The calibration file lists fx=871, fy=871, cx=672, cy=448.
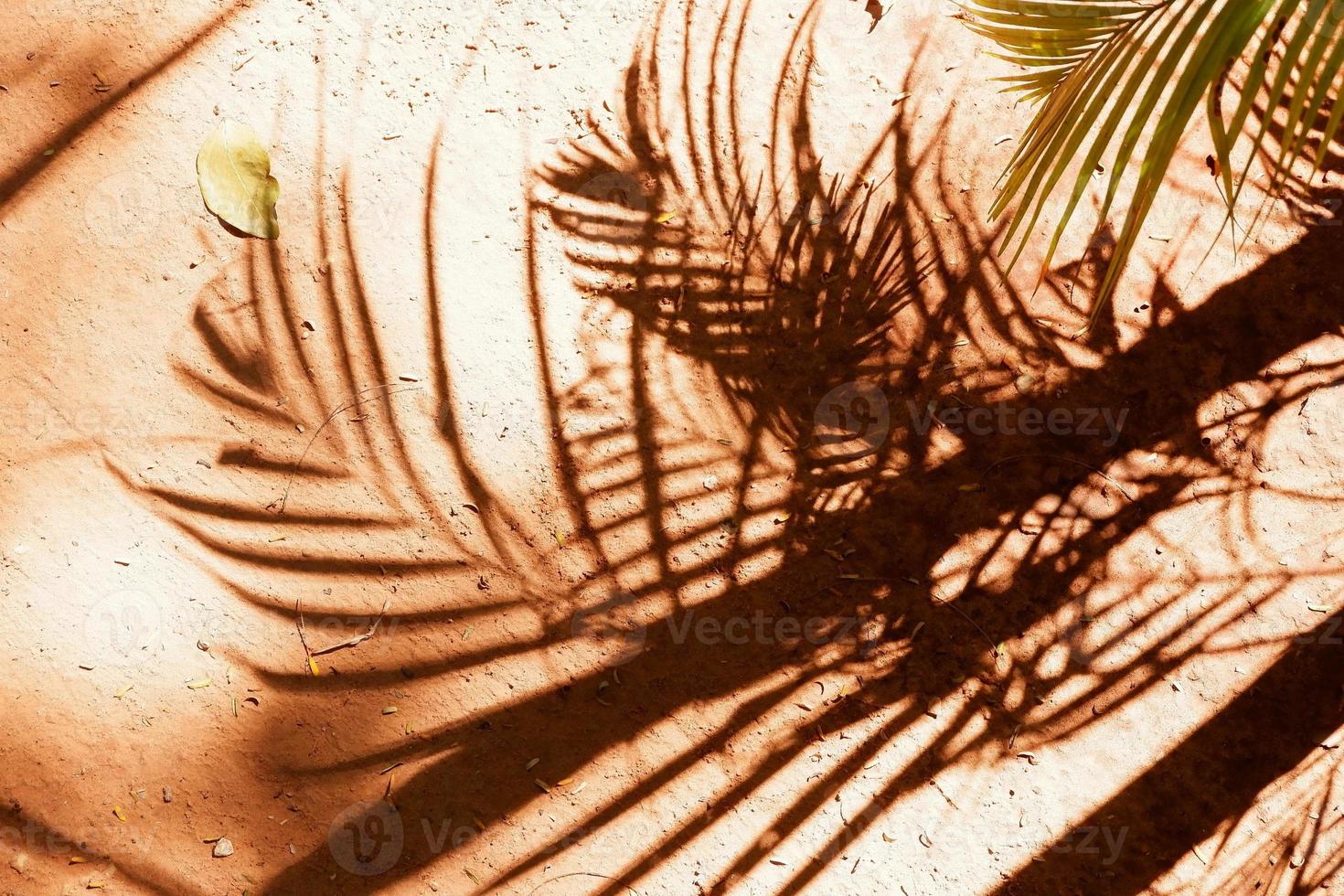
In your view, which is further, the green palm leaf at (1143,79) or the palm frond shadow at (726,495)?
the palm frond shadow at (726,495)

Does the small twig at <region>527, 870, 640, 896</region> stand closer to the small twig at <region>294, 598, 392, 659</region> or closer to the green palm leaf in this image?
the small twig at <region>294, 598, 392, 659</region>

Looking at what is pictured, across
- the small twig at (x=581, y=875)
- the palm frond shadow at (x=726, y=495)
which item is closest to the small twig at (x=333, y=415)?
the palm frond shadow at (x=726, y=495)

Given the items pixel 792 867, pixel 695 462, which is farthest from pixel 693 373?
pixel 792 867

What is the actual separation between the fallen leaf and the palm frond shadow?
0.13m

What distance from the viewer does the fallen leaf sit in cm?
328

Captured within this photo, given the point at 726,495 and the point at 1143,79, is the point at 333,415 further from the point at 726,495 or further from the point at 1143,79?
the point at 1143,79

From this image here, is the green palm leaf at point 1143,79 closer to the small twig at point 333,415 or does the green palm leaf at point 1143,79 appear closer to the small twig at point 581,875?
the small twig at point 333,415

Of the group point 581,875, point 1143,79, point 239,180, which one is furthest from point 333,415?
point 1143,79

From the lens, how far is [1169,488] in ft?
10.9

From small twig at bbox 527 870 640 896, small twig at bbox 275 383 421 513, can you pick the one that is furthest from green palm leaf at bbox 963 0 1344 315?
small twig at bbox 527 870 640 896

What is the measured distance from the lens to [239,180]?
130 inches

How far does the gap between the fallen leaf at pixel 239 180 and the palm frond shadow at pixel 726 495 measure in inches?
4.9

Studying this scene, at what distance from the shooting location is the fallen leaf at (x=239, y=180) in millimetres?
3277

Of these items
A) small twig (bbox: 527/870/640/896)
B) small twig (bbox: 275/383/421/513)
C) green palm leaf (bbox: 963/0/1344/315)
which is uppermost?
small twig (bbox: 275/383/421/513)
